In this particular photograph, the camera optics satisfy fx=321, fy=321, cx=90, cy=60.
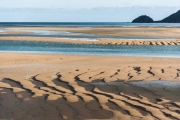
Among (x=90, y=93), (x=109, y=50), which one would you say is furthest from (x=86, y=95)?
(x=109, y=50)

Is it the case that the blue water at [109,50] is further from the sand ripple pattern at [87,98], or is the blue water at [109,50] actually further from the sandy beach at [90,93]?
the sand ripple pattern at [87,98]

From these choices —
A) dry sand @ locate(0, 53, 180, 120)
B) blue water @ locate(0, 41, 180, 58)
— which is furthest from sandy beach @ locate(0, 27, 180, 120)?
blue water @ locate(0, 41, 180, 58)

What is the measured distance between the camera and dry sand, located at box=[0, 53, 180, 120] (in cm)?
693

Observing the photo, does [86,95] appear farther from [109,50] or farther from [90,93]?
[109,50]

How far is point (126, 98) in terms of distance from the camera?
834 centimetres

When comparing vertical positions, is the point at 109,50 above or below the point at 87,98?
below

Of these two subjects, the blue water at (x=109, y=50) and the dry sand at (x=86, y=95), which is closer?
the dry sand at (x=86, y=95)

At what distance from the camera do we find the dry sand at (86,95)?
693 cm

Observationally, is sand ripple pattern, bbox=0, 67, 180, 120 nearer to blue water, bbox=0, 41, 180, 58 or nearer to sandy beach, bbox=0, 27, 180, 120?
sandy beach, bbox=0, 27, 180, 120

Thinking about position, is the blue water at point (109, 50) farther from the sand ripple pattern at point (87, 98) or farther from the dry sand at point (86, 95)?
the sand ripple pattern at point (87, 98)

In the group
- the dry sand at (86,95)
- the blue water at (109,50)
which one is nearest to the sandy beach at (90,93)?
the dry sand at (86,95)

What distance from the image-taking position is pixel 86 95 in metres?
8.65

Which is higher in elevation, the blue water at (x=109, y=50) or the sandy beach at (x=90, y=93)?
the sandy beach at (x=90, y=93)

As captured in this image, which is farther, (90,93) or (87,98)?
(90,93)
